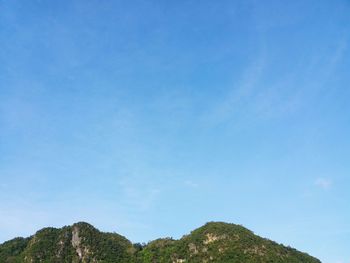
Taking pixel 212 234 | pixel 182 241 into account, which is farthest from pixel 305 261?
pixel 182 241

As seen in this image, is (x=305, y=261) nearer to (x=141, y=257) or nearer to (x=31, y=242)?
(x=141, y=257)

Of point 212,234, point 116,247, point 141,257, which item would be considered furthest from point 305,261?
point 116,247

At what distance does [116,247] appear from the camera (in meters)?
174

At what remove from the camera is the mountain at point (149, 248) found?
147375 millimetres

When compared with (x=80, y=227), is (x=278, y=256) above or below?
below

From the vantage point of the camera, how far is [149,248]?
17662 centimetres

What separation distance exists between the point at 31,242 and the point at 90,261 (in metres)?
29.7

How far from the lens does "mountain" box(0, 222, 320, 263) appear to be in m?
147

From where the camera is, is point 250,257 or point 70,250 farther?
point 70,250

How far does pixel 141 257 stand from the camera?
170m

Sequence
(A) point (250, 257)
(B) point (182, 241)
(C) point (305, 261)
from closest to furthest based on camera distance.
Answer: (A) point (250, 257) < (C) point (305, 261) < (B) point (182, 241)

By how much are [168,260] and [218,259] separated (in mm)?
23901

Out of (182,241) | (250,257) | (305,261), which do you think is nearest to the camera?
(250,257)

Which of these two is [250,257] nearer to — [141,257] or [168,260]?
[168,260]
